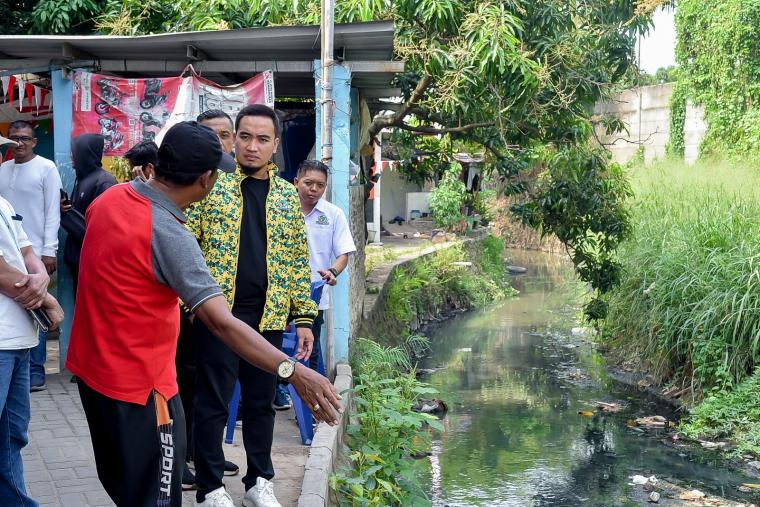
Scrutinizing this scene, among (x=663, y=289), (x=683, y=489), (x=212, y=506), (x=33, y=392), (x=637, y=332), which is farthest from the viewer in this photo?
(x=637, y=332)

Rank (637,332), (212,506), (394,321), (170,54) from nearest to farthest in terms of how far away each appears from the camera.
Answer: (212,506), (170,54), (637,332), (394,321)

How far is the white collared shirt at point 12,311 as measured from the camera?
3070 millimetres

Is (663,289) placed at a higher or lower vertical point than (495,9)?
lower

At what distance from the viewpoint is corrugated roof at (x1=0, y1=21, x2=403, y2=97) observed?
636 centimetres

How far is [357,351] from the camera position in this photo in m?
8.38

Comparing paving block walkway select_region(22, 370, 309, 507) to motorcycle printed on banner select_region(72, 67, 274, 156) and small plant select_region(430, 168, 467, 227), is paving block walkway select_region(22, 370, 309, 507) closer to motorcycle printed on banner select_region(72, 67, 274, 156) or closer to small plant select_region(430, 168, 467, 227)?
motorcycle printed on banner select_region(72, 67, 274, 156)

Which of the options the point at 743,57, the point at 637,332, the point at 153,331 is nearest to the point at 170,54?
the point at 153,331

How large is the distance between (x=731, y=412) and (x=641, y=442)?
2.99 ft

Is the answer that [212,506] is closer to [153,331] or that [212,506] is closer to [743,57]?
[153,331]

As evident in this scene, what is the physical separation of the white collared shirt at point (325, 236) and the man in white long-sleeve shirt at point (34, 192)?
171 cm

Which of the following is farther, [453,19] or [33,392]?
[453,19]

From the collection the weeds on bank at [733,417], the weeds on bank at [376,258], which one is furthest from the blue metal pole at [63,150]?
the weeds on bank at [376,258]

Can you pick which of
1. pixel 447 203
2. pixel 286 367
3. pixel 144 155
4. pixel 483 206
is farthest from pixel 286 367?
pixel 483 206

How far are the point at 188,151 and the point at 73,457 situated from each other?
2794 millimetres
